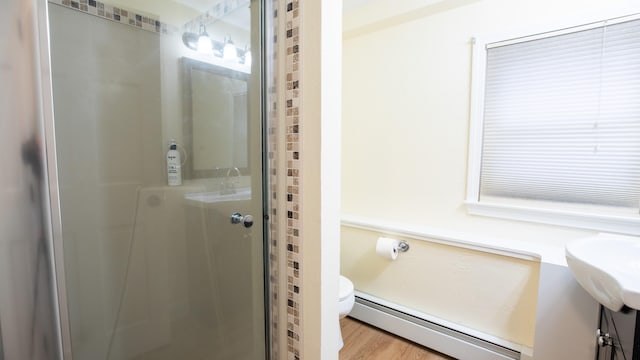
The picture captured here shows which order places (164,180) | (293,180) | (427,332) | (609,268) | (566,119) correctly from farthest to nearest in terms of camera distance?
1. (427,332)
2. (566,119)
3. (164,180)
4. (293,180)
5. (609,268)

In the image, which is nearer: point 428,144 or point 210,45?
point 210,45

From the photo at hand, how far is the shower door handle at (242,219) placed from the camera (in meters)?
1.23

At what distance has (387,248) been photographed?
6.36 ft

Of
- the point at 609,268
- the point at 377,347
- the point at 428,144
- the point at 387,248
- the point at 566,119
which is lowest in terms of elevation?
the point at 377,347

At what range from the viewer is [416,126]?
2039mm

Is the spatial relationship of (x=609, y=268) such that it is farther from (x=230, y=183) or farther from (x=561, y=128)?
(x=230, y=183)

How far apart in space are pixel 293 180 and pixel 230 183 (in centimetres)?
36

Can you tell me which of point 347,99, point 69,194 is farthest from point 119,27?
point 347,99

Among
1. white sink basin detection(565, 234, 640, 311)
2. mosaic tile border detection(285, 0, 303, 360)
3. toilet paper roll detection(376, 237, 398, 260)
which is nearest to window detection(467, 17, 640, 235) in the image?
white sink basin detection(565, 234, 640, 311)

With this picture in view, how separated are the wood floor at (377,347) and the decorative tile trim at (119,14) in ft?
6.42

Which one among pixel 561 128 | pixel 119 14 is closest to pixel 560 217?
pixel 561 128

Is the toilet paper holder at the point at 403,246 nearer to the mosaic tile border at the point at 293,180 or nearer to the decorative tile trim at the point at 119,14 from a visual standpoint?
the mosaic tile border at the point at 293,180

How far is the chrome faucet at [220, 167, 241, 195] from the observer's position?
1262 millimetres

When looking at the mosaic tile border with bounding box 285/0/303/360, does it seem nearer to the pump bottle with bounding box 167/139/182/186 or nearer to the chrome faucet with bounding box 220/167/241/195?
the chrome faucet with bounding box 220/167/241/195
